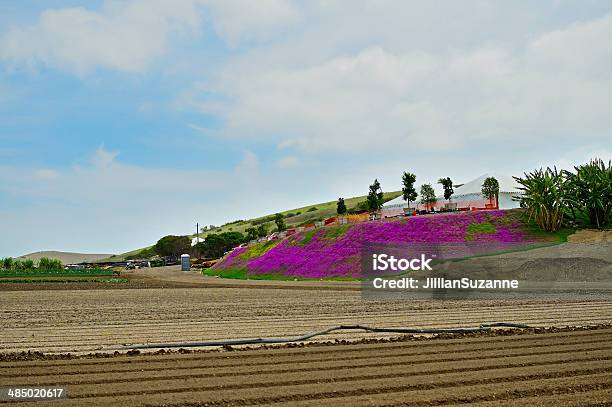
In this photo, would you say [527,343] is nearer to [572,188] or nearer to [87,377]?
[87,377]

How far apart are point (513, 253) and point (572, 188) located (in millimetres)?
17505

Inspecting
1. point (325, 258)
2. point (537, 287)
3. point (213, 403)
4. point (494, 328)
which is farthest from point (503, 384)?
point (325, 258)

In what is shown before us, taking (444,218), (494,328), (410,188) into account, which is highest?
(410,188)

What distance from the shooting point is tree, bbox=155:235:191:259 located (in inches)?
5979

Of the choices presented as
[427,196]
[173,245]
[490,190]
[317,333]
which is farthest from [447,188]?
[173,245]

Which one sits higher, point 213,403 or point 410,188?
point 410,188

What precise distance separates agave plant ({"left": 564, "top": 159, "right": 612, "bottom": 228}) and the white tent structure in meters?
8.96

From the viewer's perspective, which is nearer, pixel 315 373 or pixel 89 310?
pixel 315 373

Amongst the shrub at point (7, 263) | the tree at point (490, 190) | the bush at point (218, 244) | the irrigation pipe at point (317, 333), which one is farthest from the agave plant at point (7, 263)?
the irrigation pipe at point (317, 333)

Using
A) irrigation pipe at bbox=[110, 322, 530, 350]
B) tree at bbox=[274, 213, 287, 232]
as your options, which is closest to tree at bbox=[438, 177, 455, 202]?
tree at bbox=[274, 213, 287, 232]

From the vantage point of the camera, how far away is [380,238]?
52.8 metres

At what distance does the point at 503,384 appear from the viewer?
9141mm

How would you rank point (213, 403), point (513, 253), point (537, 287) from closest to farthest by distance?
point (213, 403)
point (537, 287)
point (513, 253)

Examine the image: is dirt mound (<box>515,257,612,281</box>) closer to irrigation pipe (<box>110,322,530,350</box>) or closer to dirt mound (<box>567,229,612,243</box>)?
dirt mound (<box>567,229,612,243</box>)
